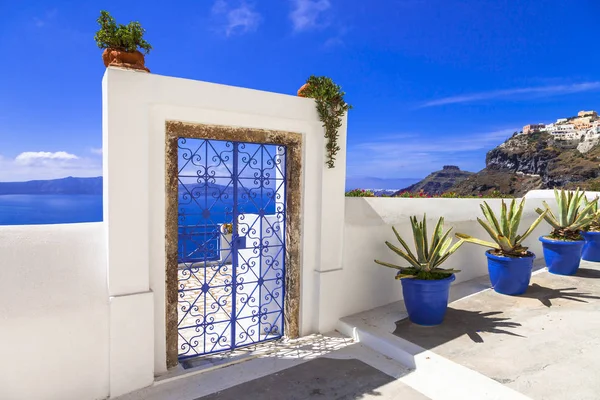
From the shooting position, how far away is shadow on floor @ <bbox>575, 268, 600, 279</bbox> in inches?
225

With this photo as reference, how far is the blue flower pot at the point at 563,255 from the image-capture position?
5.63 metres

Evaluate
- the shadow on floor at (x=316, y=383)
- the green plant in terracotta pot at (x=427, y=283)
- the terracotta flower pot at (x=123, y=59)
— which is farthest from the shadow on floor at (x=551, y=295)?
the terracotta flower pot at (x=123, y=59)

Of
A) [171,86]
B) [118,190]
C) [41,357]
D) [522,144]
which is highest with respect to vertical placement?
[522,144]

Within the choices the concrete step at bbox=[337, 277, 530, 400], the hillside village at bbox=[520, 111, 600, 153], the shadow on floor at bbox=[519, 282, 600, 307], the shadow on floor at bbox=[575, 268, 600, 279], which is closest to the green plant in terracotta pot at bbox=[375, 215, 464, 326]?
the concrete step at bbox=[337, 277, 530, 400]

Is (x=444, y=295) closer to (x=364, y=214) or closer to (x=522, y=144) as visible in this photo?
(x=364, y=214)

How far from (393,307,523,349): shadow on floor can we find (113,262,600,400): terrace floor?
0.03 ft

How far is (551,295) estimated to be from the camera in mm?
4809

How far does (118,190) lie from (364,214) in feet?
9.26

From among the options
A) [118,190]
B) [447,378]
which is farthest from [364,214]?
[118,190]

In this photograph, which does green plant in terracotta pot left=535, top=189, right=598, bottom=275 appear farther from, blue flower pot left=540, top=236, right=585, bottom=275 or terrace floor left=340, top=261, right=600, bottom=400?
terrace floor left=340, top=261, right=600, bottom=400

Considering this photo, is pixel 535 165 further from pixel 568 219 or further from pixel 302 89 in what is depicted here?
pixel 302 89

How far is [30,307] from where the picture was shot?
260cm

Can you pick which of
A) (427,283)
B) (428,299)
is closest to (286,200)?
(427,283)

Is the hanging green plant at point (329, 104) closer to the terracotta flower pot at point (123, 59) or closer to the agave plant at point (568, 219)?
the terracotta flower pot at point (123, 59)
